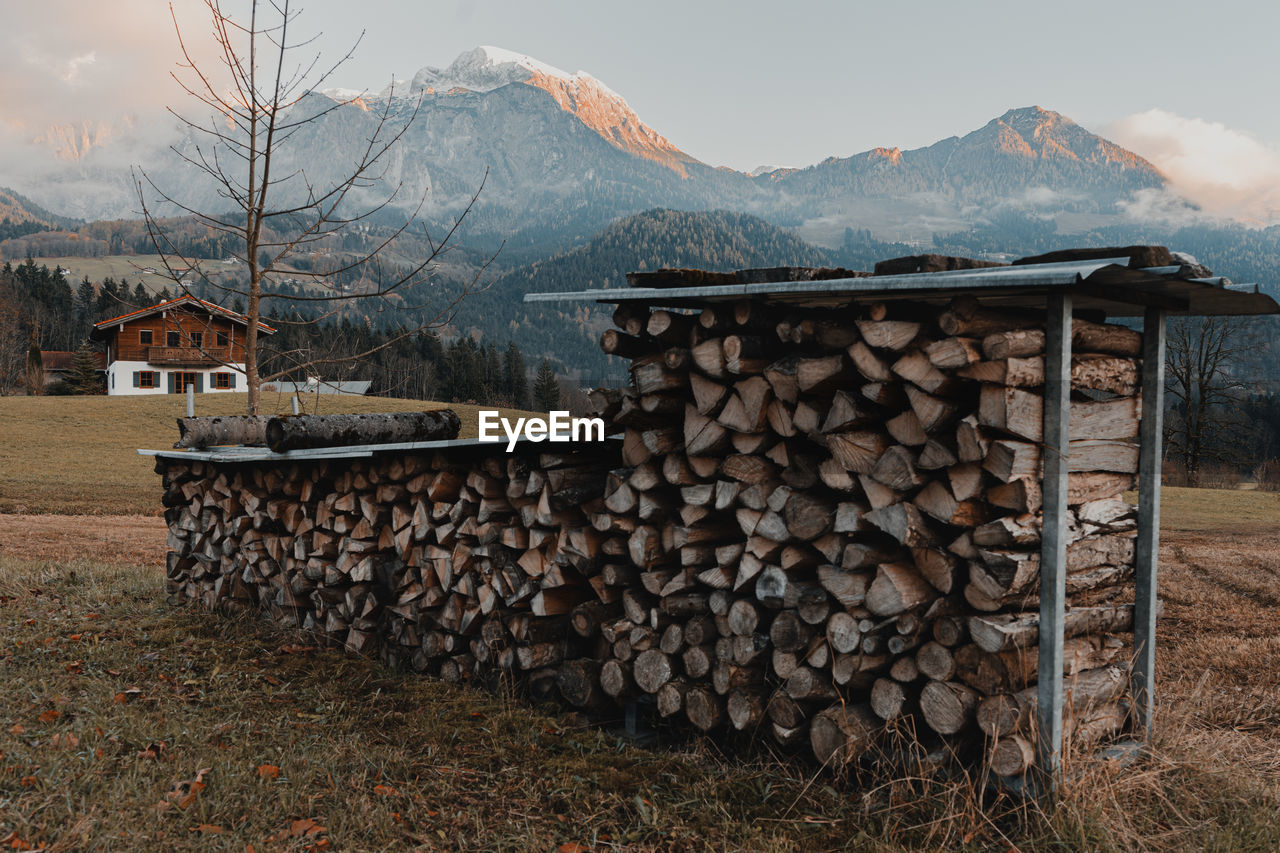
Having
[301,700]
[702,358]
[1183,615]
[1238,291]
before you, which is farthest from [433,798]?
[1183,615]

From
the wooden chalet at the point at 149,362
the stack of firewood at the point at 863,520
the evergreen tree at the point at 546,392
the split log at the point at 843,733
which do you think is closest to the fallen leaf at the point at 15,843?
the stack of firewood at the point at 863,520

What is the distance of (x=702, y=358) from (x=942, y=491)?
4.58 ft

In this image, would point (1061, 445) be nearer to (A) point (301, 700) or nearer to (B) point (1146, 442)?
(B) point (1146, 442)

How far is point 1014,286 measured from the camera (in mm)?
3197

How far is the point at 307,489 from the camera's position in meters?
6.78

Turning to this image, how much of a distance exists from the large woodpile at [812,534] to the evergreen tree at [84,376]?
64.6m

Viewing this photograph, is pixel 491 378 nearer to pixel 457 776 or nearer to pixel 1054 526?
pixel 457 776

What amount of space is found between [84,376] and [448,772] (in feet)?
218

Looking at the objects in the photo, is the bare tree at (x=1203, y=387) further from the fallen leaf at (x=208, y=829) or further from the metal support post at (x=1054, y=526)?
the fallen leaf at (x=208, y=829)

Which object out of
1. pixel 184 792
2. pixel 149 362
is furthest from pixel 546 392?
pixel 184 792

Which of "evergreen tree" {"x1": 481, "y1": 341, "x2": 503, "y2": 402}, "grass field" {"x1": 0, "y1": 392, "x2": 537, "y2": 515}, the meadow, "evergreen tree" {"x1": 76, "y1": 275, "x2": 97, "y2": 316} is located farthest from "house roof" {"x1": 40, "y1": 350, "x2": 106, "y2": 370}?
the meadow

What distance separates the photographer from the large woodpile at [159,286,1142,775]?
343 cm

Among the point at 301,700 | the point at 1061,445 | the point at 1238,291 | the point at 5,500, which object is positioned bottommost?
the point at 5,500

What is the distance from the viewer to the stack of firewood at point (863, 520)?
3.41m
